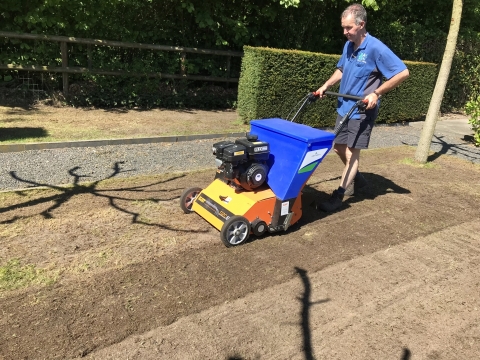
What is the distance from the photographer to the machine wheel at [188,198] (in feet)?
14.0

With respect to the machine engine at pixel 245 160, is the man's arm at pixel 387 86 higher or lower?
higher

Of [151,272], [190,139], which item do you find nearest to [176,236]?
[151,272]

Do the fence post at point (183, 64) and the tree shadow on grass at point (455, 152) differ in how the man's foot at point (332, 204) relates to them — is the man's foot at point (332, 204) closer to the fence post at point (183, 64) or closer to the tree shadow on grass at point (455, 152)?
the tree shadow on grass at point (455, 152)

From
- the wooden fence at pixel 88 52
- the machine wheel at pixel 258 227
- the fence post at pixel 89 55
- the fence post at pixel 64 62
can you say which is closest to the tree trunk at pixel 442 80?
the machine wheel at pixel 258 227

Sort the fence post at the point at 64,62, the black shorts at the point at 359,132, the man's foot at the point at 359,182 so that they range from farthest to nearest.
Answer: the fence post at the point at 64,62, the man's foot at the point at 359,182, the black shorts at the point at 359,132

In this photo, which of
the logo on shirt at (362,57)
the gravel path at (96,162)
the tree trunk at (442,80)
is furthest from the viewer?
the tree trunk at (442,80)

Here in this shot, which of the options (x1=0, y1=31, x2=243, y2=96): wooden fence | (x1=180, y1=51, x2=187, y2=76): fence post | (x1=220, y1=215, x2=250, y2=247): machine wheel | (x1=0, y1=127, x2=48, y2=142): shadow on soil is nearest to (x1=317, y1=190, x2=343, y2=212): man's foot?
(x1=220, y1=215, x2=250, y2=247): machine wheel

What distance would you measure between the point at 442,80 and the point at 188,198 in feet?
16.1

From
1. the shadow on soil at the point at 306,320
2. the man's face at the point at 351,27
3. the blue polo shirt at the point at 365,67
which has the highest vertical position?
the man's face at the point at 351,27

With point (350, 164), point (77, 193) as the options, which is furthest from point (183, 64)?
point (350, 164)

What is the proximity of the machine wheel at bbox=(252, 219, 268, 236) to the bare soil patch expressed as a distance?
14 cm

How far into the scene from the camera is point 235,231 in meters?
3.72

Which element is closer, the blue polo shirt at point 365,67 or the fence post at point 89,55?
the blue polo shirt at point 365,67

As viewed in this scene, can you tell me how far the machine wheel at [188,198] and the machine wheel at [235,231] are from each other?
771 millimetres
